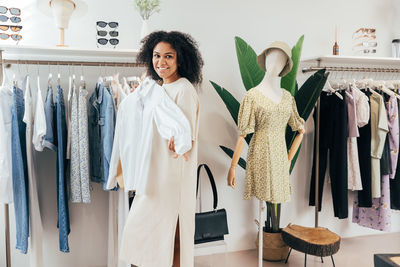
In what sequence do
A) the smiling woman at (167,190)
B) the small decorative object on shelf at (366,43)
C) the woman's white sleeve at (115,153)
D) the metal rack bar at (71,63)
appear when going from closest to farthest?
the smiling woman at (167,190) < the woman's white sleeve at (115,153) < the metal rack bar at (71,63) < the small decorative object on shelf at (366,43)

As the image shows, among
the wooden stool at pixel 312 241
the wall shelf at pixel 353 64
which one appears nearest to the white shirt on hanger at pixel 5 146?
the wooden stool at pixel 312 241

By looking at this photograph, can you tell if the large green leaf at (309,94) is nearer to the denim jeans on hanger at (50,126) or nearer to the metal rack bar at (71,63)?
the metal rack bar at (71,63)

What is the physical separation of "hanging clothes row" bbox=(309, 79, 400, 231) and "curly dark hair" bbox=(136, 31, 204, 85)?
65.1 inches

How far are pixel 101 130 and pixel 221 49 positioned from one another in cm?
137

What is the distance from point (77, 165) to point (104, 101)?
0.49 metres

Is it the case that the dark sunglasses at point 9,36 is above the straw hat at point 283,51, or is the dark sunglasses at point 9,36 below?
above

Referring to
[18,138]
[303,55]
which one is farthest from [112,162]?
[303,55]

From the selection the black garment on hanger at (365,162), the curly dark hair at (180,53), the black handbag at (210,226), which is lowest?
the black handbag at (210,226)

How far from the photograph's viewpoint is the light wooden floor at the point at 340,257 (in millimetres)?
2941

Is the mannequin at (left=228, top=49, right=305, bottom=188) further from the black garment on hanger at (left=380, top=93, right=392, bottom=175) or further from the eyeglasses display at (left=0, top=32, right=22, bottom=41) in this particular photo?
the eyeglasses display at (left=0, top=32, right=22, bottom=41)

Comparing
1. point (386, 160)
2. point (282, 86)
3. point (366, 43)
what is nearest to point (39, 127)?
point (282, 86)

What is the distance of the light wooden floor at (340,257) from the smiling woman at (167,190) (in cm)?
105

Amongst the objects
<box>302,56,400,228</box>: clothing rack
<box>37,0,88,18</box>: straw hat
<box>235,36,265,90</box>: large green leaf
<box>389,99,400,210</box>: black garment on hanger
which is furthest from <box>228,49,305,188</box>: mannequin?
<box>389,99,400,210</box>: black garment on hanger

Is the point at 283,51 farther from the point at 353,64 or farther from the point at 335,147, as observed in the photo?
the point at 353,64
